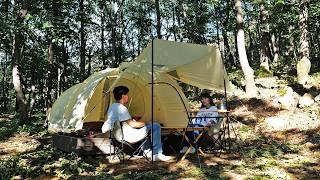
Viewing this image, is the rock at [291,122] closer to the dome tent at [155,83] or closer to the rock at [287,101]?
the rock at [287,101]

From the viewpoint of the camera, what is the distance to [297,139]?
9.65 m

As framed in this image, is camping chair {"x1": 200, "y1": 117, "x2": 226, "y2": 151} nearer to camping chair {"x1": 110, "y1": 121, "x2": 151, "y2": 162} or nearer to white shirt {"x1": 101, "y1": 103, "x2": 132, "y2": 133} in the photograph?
camping chair {"x1": 110, "y1": 121, "x2": 151, "y2": 162}

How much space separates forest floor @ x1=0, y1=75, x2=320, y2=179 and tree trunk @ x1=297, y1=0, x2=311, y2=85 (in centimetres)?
359

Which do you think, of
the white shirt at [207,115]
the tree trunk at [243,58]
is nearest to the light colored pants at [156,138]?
the white shirt at [207,115]

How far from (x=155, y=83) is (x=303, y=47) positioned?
8.72 m

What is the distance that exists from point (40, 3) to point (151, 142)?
36.1 ft

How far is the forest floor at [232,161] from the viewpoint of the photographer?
6.62 meters

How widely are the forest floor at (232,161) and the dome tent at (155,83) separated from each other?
1.14 meters

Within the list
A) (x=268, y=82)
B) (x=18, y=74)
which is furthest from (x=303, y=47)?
(x=18, y=74)

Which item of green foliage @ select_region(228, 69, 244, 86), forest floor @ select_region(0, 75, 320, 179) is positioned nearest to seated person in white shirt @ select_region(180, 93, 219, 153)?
forest floor @ select_region(0, 75, 320, 179)

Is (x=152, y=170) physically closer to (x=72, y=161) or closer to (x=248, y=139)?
(x=72, y=161)

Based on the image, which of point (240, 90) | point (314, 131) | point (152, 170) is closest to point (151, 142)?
point (152, 170)

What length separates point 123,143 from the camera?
803 cm

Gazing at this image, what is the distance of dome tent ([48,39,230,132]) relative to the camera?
7.95m
